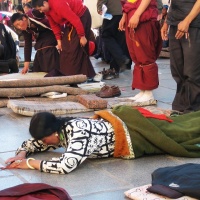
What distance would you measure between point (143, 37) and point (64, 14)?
4.78 ft

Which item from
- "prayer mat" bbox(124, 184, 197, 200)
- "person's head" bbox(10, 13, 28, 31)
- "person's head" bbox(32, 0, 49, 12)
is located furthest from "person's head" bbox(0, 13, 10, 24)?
"prayer mat" bbox(124, 184, 197, 200)

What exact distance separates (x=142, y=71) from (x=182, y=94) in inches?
24.0

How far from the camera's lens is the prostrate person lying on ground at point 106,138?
13.1 feet

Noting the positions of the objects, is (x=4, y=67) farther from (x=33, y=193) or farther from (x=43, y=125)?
(x=33, y=193)

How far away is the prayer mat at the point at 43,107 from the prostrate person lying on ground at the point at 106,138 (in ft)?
4.33

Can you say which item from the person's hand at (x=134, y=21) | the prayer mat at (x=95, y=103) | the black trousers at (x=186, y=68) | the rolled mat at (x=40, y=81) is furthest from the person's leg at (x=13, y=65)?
the black trousers at (x=186, y=68)

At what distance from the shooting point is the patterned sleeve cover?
13.0ft

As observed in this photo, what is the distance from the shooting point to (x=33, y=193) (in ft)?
10.5

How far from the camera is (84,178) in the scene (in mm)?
4008

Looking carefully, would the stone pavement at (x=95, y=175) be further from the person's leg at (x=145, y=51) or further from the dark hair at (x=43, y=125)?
the person's leg at (x=145, y=51)

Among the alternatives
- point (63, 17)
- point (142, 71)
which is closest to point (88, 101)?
point (142, 71)

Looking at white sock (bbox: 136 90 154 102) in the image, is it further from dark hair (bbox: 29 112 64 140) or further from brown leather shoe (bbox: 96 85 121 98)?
dark hair (bbox: 29 112 64 140)

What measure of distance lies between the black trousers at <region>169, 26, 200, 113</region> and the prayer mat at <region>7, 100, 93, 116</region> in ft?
3.23

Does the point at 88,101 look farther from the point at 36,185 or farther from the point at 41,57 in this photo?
the point at 36,185
